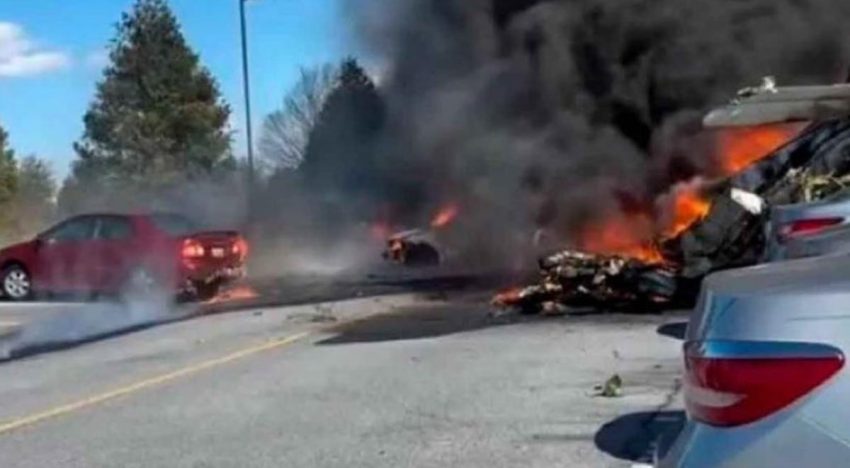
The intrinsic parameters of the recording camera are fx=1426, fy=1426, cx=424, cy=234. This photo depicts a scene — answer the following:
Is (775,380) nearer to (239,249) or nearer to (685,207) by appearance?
(685,207)

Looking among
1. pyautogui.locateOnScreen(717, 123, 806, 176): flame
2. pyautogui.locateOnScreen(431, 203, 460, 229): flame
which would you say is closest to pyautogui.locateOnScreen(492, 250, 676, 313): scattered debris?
pyautogui.locateOnScreen(717, 123, 806, 176): flame

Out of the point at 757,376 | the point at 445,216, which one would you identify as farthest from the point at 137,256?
the point at 757,376

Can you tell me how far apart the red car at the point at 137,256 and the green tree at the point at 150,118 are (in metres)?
33.3

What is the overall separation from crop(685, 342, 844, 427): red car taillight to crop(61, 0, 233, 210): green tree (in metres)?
54.3

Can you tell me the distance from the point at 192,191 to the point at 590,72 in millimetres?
25093

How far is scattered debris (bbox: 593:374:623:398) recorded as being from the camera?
9398 mm

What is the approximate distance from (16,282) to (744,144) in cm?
1227

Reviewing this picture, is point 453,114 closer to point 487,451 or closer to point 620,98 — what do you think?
point 620,98

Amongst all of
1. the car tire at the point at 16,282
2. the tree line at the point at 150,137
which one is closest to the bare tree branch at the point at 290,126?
the tree line at the point at 150,137

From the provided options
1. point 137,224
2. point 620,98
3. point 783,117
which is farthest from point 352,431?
point 620,98

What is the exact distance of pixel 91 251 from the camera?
22.8m

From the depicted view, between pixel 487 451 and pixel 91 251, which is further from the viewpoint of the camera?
pixel 91 251

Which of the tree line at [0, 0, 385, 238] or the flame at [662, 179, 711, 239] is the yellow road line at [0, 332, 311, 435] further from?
the tree line at [0, 0, 385, 238]

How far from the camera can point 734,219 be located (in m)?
15.8
